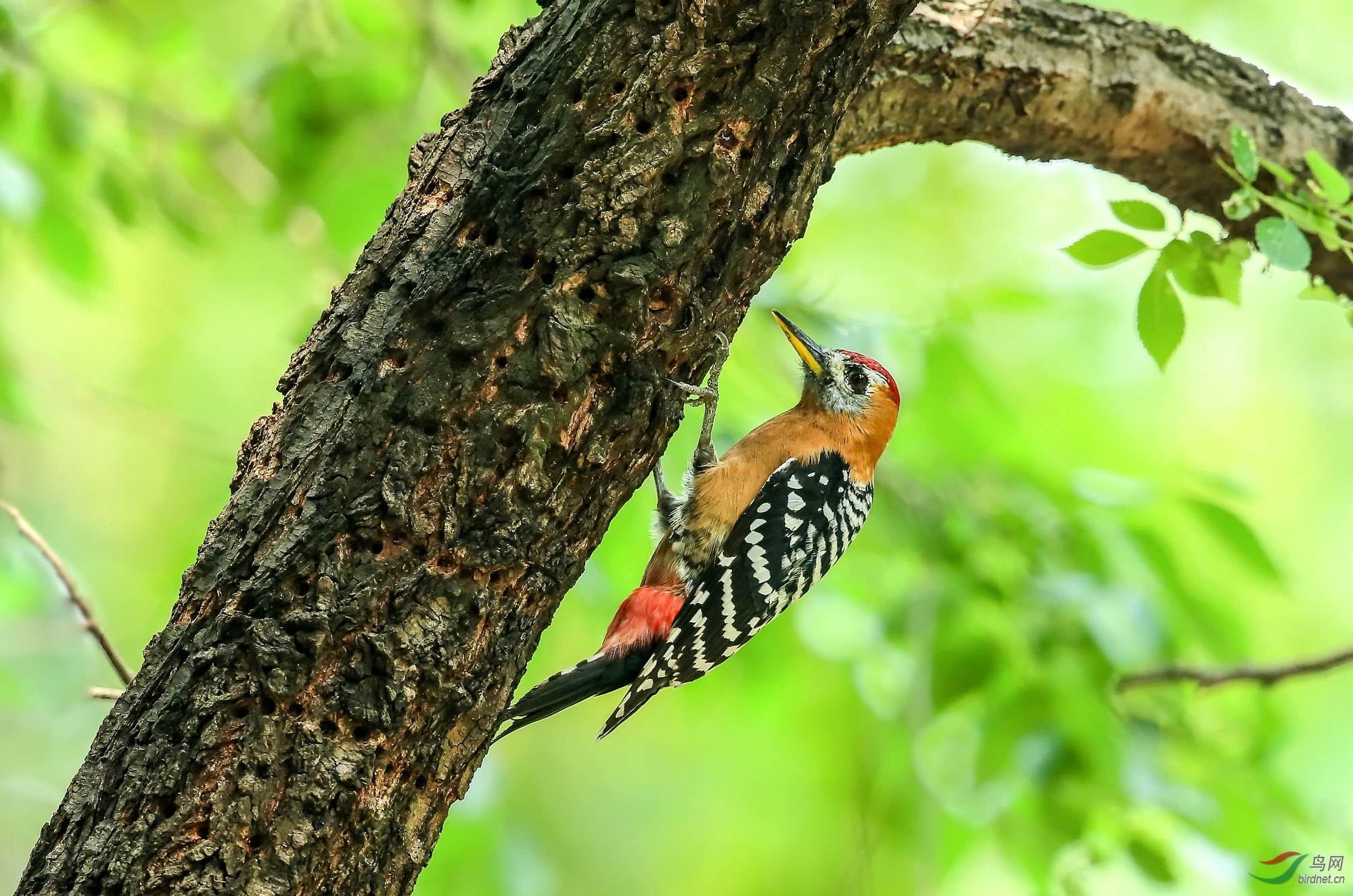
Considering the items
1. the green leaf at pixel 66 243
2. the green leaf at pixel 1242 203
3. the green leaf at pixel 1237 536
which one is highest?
the green leaf at pixel 66 243

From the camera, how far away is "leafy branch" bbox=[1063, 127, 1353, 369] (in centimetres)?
264

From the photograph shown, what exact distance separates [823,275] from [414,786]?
18.3ft

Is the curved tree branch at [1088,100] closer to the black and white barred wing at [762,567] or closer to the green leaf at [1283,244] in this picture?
the green leaf at [1283,244]

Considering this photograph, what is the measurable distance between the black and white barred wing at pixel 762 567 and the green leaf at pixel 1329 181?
203 centimetres

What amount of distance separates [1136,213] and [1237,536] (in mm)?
1360

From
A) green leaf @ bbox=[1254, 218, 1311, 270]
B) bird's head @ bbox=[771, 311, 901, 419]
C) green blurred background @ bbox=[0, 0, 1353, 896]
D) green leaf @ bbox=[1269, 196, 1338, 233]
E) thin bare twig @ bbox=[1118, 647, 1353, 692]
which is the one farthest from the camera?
bird's head @ bbox=[771, 311, 901, 419]

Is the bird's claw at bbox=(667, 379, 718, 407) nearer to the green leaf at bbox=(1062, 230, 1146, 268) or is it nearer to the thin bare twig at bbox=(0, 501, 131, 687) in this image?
the green leaf at bbox=(1062, 230, 1146, 268)

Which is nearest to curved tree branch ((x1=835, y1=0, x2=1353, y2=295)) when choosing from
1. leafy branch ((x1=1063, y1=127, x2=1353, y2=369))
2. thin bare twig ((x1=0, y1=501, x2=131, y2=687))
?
leafy branch ((x1=1063, y1=127, x2=1353, y2=369))

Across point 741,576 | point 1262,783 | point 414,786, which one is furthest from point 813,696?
point 414,786

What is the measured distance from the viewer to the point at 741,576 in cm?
386

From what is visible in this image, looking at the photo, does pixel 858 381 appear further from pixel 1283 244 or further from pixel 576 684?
pixel 1283 244

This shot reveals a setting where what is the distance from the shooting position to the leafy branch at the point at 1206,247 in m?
2.64

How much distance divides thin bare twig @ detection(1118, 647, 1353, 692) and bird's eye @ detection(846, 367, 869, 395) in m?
1.63

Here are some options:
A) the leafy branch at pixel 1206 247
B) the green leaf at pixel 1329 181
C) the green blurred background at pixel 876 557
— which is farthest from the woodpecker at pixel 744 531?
the green leaf at pixel 1329 181
